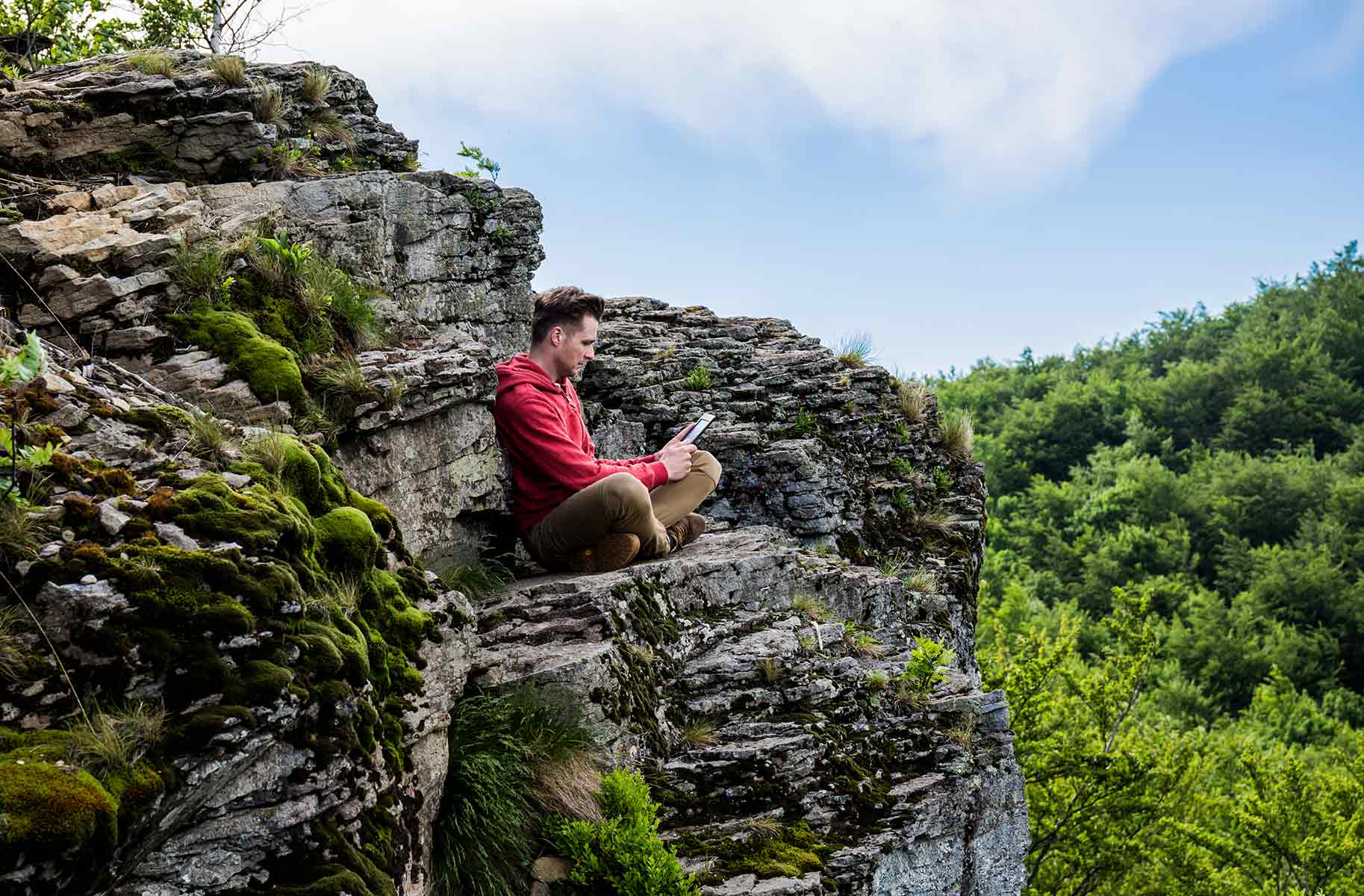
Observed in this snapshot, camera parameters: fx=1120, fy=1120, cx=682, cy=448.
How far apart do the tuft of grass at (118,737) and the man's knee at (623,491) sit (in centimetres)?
392

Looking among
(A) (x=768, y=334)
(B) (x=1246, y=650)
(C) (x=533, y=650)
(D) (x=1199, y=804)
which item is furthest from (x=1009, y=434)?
(C) (x=533, y=650)

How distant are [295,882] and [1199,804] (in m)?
25.5

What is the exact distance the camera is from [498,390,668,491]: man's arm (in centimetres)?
809

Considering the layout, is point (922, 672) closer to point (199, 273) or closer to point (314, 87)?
point (199, 273)

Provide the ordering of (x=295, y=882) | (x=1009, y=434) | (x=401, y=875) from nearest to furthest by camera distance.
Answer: (x=295, y=882) → (x=401, y=875) → (x=1009, y=434)

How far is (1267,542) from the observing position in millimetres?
60594

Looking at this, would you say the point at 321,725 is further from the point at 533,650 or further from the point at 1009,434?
the point at 1009,434

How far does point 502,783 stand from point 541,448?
114 inches

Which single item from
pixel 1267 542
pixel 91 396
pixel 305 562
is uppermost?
pixel 91 396

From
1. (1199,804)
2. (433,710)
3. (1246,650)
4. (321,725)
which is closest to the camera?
(321,725)

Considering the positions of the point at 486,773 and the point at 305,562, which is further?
the point at 486,773

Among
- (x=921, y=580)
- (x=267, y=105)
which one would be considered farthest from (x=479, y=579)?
(x=921, y=580)

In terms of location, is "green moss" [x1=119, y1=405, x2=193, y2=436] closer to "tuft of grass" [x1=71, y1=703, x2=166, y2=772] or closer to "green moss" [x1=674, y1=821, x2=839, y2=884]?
"tuft of grass" [x1=71, y1=703, x2=166, y2=772]

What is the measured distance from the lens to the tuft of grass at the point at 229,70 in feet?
30.0
